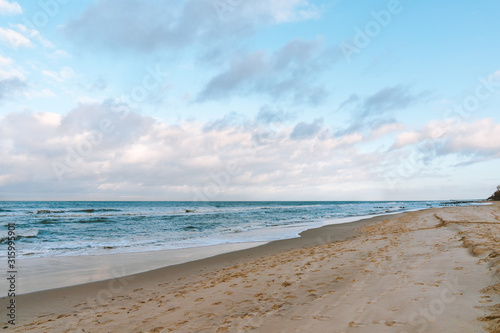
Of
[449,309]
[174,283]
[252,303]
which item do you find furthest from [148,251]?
[449,309]

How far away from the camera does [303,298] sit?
5.86 m

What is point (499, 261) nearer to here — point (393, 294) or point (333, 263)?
point (393, 294)

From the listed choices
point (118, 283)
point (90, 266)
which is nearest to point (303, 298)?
point (118, 283)

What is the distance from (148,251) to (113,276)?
4.95 m

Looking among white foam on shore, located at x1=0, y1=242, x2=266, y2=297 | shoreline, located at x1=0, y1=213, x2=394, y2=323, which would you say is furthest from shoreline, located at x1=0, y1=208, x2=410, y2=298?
shoreline, located at x1=0, y1=213, x2=394, y2=323

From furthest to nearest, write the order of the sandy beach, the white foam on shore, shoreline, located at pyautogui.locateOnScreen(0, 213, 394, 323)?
the white foam on shore
shoreline, located at pyautogui.locateOnScreen(0, 213, 394, 323)
the sandy beach

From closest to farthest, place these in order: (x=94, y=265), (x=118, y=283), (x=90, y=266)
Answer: (x=118, y=283) → (x=90, y=266) → (x=94, y=265)

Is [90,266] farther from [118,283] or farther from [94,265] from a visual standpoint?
[118,283]

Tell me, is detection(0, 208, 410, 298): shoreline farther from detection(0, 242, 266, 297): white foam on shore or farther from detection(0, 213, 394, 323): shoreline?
Answer: detection(0, 213, 394, 323): shoreline

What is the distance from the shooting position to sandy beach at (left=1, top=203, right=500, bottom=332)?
4.46 m

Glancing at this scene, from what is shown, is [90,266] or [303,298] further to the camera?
[90,266]

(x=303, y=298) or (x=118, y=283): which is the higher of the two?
(x=303, y=298)

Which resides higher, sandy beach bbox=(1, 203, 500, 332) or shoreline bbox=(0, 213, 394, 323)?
sandy beach bbox=(1, 203, 500, 332)

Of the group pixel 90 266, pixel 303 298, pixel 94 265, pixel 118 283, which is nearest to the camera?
pixel 303 298
